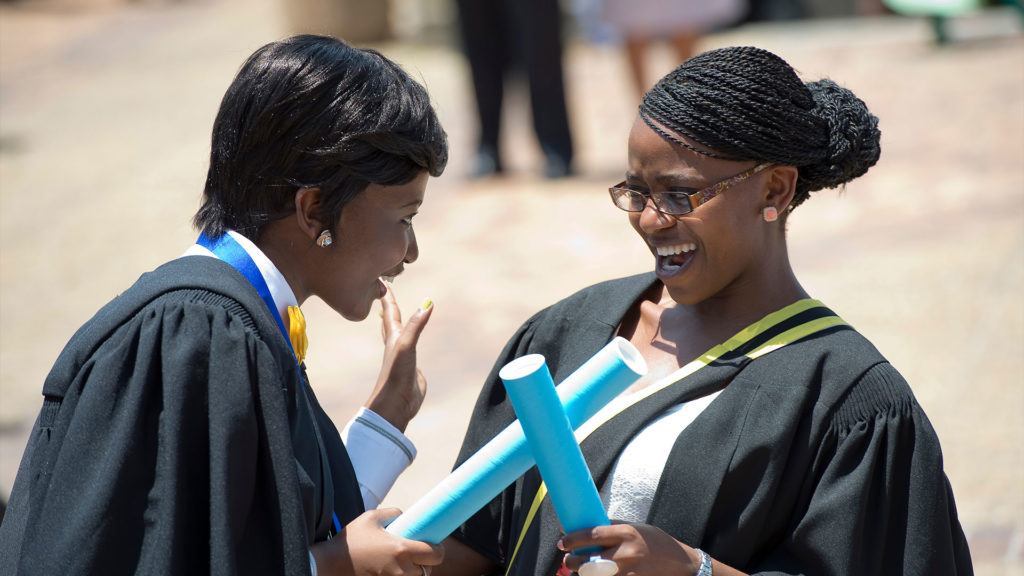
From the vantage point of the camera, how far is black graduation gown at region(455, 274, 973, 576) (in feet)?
6.46

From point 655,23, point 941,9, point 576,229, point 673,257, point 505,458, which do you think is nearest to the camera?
point 505,458

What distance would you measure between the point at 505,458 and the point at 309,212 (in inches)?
22.4

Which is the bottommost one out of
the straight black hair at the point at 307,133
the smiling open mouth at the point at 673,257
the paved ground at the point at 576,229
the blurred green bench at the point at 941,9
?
the paved ground at the point at 576,229

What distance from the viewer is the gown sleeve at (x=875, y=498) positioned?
1950mm

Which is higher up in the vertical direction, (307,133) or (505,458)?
(307,133)

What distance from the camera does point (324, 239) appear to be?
2006 mm

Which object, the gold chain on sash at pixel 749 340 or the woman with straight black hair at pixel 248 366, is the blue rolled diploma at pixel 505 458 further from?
the gold chain on sash at pixel 749 340

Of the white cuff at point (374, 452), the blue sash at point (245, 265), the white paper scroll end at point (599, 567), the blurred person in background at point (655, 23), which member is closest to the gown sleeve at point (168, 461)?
the blue sash at point (245, 265)

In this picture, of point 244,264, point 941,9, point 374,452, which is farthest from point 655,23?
point 244,264

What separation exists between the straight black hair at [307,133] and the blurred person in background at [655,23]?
7.31 metres

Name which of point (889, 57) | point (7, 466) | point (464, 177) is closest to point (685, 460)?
point (7, 466)

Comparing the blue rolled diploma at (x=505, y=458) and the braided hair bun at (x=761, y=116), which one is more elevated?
the braided hair bun at (x=761, y=116)

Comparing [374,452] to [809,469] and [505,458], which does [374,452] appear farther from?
[809,469]

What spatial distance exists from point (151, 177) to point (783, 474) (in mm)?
8170
